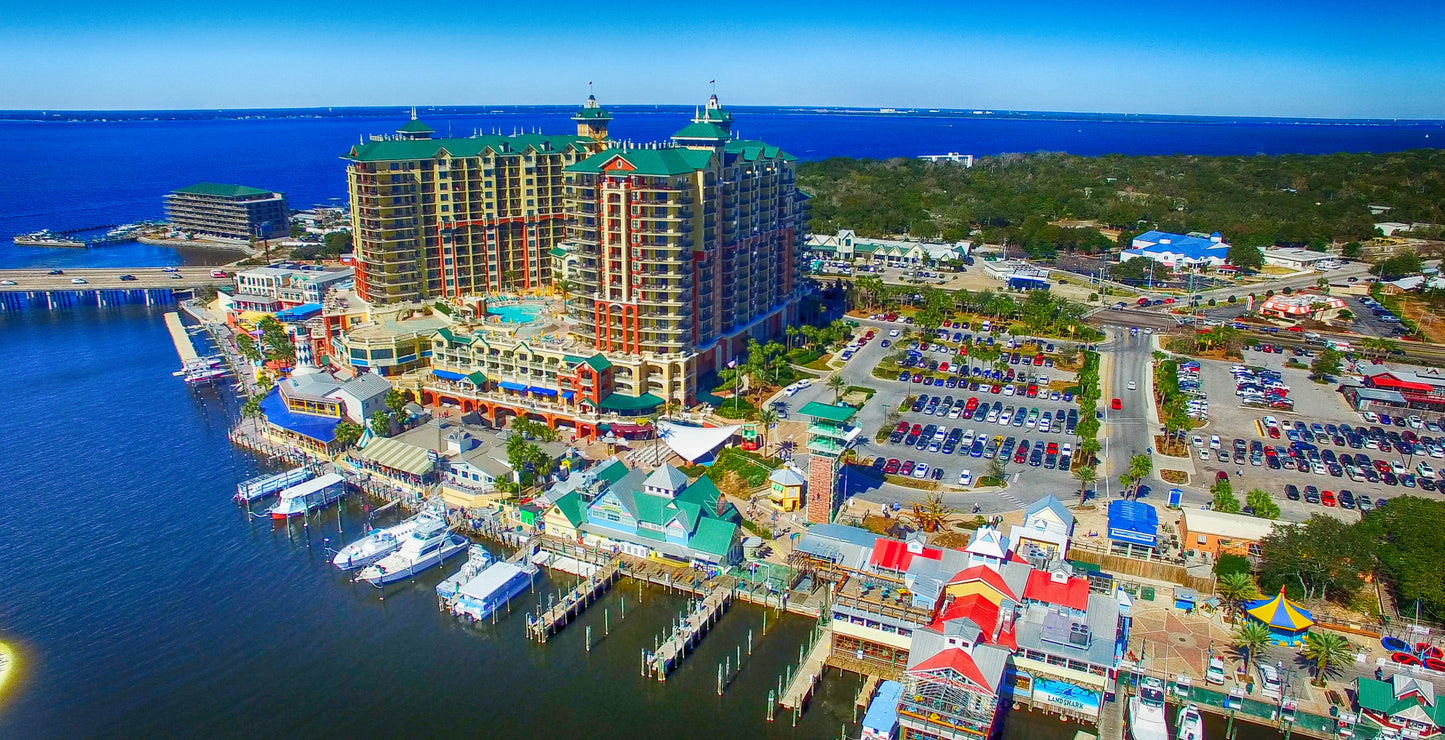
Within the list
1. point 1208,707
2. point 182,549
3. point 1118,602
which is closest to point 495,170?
point 182,549

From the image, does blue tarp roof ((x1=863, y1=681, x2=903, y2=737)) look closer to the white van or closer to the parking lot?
the white van

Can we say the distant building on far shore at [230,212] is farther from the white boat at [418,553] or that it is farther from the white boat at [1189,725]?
the white boat at [1189,725]

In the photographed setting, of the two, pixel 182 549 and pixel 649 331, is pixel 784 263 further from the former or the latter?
pixel 182 549

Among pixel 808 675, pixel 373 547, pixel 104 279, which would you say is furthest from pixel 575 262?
Result: pixel 104 279

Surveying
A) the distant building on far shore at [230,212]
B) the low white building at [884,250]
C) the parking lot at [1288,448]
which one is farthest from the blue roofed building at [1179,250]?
the distant building on far shore at [230,212]

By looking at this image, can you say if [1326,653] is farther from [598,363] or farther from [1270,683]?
[598,363]
